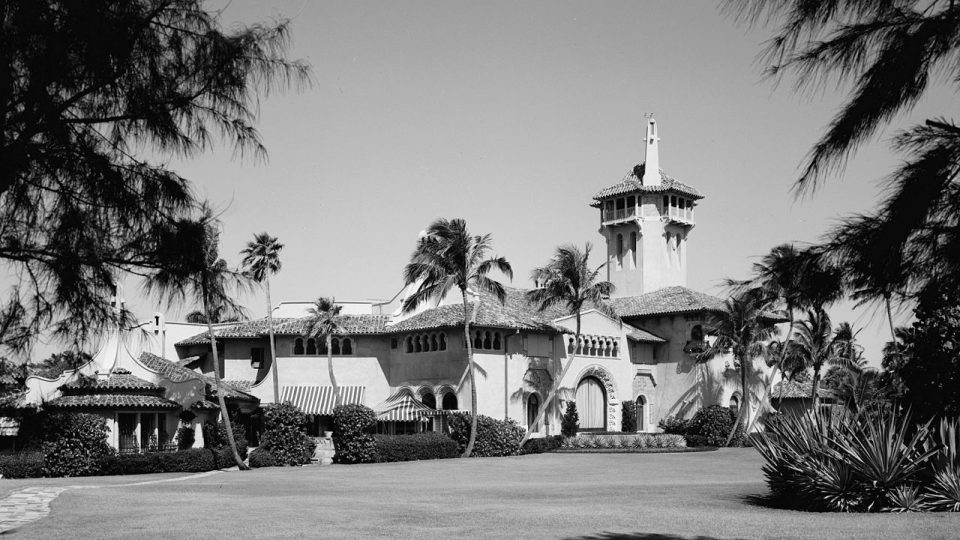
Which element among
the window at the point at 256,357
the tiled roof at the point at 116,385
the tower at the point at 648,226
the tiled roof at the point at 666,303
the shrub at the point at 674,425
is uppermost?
the tower at the point at 648,226

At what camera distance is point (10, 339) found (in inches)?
355

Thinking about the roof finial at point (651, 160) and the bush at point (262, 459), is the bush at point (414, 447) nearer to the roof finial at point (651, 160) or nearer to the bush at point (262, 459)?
the bush at point (262, 459)

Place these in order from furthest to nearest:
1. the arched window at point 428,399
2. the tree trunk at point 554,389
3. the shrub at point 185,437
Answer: the arched window at point 428,399 → the tree trunk at point 554,389 → the shrub at point 185,437

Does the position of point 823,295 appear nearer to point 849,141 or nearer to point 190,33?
point 849,141

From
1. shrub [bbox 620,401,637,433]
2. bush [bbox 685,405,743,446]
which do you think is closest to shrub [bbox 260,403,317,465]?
shrub [bbox 620,401,637,433]

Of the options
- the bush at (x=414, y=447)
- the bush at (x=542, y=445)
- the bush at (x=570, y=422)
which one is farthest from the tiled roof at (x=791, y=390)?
the bush at (x=414, y=447)

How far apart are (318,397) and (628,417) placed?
62.0 ft

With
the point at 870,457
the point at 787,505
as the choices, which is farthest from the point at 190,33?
the point at 787,505

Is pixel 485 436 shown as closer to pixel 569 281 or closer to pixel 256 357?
pixel 569 281

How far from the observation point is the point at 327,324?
58.3 m

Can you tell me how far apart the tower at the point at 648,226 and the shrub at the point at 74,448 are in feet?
137

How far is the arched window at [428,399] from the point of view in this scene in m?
58.7

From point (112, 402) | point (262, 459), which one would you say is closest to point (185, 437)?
point (112, 402)

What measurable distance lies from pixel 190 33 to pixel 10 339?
3109 millimetres
